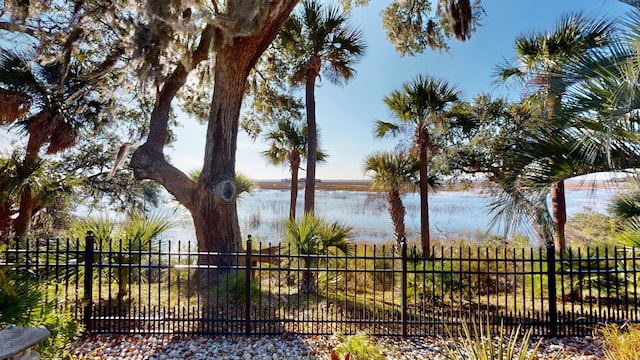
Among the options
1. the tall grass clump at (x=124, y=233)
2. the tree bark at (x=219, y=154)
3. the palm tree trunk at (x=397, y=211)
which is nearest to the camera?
the tall grass clump at (x=124, y=233)

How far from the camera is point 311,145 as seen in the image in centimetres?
927

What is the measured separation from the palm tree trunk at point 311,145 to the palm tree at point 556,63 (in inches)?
232

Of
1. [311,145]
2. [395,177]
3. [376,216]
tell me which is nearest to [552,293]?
[395,177]

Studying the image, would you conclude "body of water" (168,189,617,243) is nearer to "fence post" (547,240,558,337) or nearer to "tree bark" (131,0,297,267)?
"tree bark" (131,0,297,267)

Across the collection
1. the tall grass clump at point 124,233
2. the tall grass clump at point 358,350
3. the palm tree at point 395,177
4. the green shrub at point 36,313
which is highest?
the palm tree at point 395,177

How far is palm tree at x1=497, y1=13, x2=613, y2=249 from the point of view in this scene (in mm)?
3623

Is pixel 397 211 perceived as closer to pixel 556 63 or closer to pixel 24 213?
pixel 556 63

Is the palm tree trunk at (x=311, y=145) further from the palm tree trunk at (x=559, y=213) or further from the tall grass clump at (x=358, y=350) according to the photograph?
the palm tree trunk at (x=559, y=213)

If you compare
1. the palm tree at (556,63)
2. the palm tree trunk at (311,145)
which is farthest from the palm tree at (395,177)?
the palm tree at (556,63)

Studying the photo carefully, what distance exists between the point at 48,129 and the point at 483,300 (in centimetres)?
1173

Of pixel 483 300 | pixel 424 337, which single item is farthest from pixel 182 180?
pixel 483 300

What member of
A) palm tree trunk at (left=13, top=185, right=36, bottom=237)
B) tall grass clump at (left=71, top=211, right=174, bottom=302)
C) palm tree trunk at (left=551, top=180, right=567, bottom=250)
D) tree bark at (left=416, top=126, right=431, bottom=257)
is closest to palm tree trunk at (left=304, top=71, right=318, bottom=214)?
tree bark at (left=416, top=126, right=431, bottom=257)

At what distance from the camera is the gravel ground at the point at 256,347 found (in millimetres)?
3395

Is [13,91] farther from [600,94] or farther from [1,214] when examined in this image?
[600,94]
